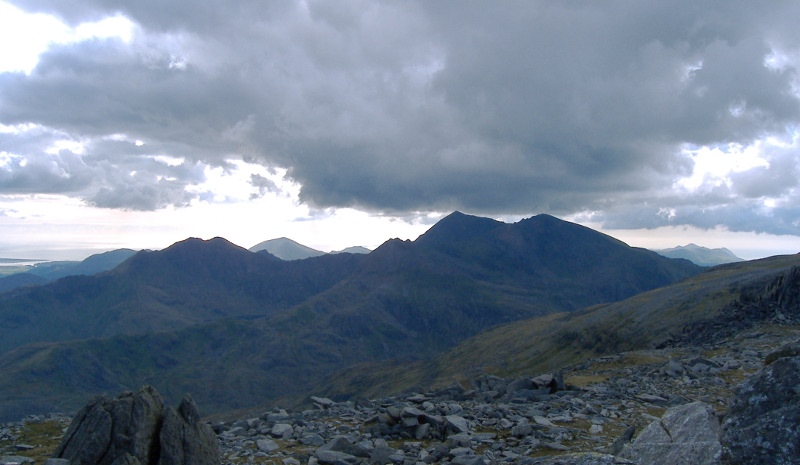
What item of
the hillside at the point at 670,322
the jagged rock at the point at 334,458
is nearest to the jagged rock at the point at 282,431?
the jagged rock at the point at 334,458

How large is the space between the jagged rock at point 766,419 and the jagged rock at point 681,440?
2.82 feet

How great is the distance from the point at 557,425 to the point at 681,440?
39.7ft

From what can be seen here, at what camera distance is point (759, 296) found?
82000 millimetres

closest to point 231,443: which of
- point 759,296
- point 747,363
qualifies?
point 747,363

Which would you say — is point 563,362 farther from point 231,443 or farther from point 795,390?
point 795,390

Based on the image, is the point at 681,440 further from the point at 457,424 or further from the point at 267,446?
the point at 267,446

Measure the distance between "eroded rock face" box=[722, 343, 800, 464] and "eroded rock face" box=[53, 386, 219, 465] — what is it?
15.2m

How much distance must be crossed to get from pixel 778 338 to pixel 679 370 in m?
21.6

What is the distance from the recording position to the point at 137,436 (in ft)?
55.3

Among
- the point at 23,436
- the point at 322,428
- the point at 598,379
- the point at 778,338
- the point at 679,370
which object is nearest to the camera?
the point at 322,428

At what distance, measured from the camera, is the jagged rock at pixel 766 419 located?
7734mm

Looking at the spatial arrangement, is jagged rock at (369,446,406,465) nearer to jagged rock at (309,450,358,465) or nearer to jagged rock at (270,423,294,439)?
jagged rock at (309,450,358,465)

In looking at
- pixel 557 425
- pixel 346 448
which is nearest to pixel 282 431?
pixel 346 448

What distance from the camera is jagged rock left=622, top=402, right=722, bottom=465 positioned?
9648 mm
